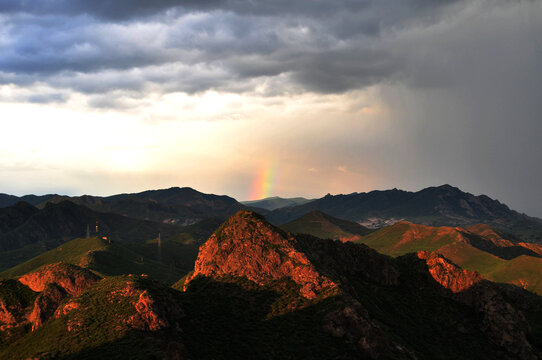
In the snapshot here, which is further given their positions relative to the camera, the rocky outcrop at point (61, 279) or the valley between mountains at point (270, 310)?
the rocky outcrop at point (61, 279)

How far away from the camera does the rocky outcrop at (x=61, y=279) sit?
557 ft

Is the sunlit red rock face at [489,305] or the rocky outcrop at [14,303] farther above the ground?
the rocky outcrop at [14,303]

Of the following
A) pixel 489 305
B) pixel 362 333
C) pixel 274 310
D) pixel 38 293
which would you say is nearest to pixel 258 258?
pixel 274 310

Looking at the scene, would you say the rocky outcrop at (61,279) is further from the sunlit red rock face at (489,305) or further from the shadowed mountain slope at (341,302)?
the sunlit red rock face at (489,305)

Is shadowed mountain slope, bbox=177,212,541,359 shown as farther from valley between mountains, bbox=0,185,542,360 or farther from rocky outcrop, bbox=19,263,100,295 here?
rocky outcrop, bbox=19,263,100,295

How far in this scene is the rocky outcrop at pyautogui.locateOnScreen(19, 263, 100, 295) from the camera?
170 m

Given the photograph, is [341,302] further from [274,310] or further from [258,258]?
[258,258]

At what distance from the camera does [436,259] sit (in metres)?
198

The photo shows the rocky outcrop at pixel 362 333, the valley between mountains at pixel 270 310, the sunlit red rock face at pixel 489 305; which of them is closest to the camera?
the valley between mountains at pixel 270 310

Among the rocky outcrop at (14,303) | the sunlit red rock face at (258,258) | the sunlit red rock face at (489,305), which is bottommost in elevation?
the sunlit red rock face at (489,305)

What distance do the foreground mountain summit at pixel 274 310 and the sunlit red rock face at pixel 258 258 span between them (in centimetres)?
35

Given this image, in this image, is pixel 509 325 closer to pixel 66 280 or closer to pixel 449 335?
pixel 449 335

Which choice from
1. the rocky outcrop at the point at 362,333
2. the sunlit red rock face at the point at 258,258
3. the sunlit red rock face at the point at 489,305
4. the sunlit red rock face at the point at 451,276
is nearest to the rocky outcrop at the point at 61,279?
the sunlit red rock face at the point at 258,258

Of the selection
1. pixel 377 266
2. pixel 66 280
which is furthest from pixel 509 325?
pixel 66 280
